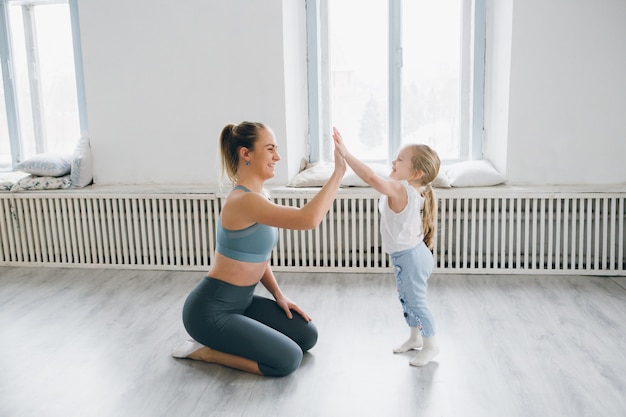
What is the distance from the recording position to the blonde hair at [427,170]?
104 inches

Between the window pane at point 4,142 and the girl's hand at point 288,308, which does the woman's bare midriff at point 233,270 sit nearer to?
the girl's hand at point 288,308

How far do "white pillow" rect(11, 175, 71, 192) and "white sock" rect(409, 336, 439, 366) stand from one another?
2.92 metres

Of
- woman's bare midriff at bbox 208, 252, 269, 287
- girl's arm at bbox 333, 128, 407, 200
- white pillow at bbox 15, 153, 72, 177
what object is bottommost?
woman's bare midriff at bbox 208, 252, 269, 287

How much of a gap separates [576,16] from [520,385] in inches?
99.6

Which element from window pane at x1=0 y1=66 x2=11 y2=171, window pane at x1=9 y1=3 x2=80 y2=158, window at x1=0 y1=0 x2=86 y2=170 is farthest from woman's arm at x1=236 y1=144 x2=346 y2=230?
window pane at x1=0 y1=66 x2=11 y2=171

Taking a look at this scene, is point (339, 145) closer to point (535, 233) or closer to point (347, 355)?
point (347, 355)

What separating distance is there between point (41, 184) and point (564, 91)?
3649 mm

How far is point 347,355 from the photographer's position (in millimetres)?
2809

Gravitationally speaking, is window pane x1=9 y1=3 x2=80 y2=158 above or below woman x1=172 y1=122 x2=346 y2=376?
above

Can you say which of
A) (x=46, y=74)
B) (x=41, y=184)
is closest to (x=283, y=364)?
(x=41, y=184)

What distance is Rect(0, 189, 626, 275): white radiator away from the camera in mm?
3895

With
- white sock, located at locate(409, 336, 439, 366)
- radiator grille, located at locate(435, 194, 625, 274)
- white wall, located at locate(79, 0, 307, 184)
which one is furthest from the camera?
white wall, located at locate(79, 0, 307, 184)

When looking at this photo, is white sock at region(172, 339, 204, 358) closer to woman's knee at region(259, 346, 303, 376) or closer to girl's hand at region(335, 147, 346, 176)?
woman's knee at region(259, 346, 303, 376)

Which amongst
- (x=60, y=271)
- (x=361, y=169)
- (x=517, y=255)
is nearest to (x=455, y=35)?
(x=517, y=255)
